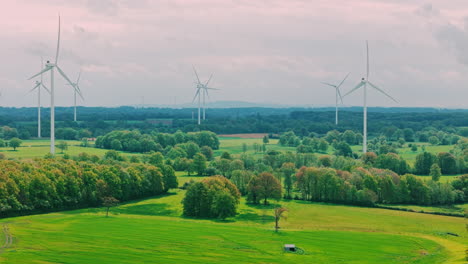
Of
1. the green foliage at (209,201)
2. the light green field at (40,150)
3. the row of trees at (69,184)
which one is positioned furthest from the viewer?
the light green field at (40,150)

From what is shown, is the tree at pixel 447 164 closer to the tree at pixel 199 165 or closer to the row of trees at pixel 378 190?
the row of trees at pixel 378 190

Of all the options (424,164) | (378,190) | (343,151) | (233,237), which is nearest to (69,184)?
(233,237)

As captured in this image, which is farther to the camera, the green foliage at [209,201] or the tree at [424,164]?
the tree at [424,164]

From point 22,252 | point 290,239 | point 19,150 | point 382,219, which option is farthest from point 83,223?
point 19,150

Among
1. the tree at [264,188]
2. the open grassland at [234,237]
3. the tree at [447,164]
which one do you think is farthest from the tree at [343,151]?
the open grassland at [234,237]

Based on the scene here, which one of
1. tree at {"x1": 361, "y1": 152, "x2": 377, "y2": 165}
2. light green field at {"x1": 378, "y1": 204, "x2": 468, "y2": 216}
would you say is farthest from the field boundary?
tree at {"x1": 361, "y1": 152, "x2": 377, "y2": 165}

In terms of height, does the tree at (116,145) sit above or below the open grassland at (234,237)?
above

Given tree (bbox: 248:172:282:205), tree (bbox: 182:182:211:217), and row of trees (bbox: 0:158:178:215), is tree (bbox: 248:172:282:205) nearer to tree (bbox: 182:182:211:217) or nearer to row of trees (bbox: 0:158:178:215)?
tree (bbox: 182:182:211:217)

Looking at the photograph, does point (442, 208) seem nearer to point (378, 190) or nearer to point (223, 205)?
point (378, 190)
